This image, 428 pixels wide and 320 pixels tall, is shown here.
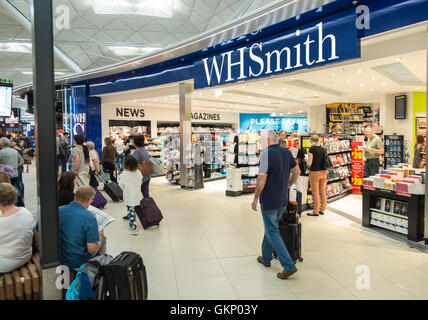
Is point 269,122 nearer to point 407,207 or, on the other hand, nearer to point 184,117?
point 184,117

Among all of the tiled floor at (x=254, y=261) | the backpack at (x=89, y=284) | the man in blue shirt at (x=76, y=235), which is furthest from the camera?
the tiled floor at (x=254, y=261)

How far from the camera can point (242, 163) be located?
8.31 m

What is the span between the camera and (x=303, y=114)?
22.9 meters

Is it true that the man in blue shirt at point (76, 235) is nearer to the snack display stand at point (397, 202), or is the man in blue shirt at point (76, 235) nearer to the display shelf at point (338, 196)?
the snack display stand at point (397, 202)

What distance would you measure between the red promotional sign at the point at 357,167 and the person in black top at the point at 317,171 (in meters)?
2.38

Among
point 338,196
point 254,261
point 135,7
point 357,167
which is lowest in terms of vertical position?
point 254,261

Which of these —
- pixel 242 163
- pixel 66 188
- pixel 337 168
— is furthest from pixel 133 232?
pixel 337 168

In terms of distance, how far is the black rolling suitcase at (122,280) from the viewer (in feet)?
7.27

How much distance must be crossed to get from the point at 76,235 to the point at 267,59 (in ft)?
16.6

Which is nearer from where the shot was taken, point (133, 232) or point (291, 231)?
point (291, 231)

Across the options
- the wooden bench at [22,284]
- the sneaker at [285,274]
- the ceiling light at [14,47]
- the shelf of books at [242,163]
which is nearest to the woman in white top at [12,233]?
the wooden bench at [22,284]
